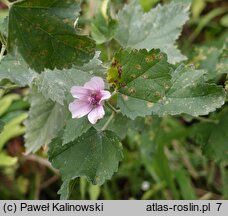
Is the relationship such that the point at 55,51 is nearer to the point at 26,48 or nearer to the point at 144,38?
the point at 26,48

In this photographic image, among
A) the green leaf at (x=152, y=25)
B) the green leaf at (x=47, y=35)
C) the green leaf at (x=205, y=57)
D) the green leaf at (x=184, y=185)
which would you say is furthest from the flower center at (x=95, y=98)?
the green leaf at (x=184, y=185)

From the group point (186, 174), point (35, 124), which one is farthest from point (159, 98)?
point (186, 174)

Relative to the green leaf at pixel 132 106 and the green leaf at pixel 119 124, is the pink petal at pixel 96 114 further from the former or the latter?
the green leaf at pixel 119 124

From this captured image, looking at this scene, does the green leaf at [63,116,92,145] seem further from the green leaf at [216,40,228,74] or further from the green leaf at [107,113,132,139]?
the green leaf at [216,40,228,74]

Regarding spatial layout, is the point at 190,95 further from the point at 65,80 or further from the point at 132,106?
the point at 65,80

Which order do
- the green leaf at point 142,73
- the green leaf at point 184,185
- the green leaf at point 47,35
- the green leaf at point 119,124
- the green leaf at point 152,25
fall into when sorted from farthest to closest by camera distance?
1. the green leaf at point 184,185
2. the green leaf at point 152,25
3. the green leaf at point 119,124
4. the green leaf at point 142,73
5. the green leaf at point 47,35

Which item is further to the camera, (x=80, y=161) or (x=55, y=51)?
(x=80, y=161)
